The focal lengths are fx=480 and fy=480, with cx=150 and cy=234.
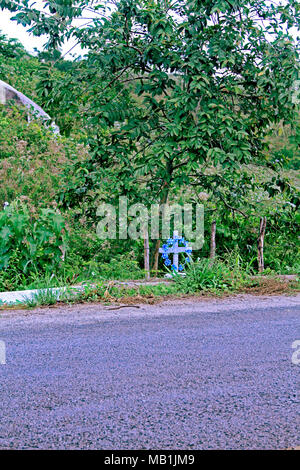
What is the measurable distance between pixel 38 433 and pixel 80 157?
776 cm

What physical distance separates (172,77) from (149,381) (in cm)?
426

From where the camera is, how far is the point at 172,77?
19.6ft

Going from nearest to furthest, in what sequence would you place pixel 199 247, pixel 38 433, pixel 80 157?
pixel 38 433 < pixel 199 247 < pixel 80 157

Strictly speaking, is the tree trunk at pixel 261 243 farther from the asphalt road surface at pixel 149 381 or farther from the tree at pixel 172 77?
the asphalt road surface at pixel 149 381

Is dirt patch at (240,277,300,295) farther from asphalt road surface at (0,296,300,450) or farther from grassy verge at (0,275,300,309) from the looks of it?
asphalt road surface at (0,296,300,450)

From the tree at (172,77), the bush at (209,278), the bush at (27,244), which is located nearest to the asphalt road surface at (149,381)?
the bush at (209,278)

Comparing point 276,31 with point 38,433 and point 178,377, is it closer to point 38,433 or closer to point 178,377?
point 178,377

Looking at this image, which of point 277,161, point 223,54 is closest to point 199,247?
point 277,161

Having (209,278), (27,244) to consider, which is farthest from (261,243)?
(27,244)

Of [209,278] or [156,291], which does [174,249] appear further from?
[156,291]

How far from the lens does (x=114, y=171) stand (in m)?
6.48

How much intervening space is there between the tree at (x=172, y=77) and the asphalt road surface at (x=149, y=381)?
7.14 ft

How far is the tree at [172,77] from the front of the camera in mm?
5480

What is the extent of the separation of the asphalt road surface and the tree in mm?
2177
